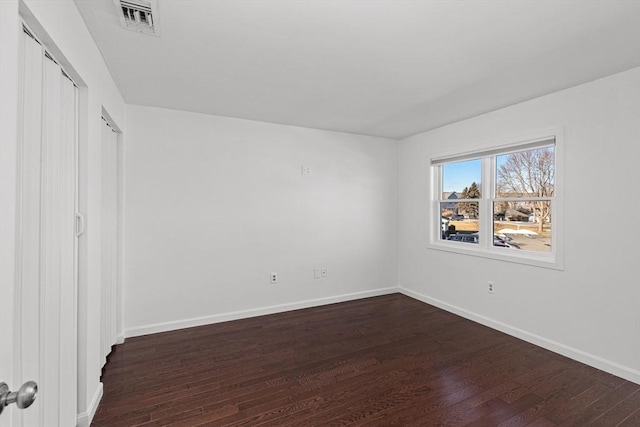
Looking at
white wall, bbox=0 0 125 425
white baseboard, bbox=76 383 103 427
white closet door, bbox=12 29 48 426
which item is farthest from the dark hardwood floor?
white closet door, bbox=12 29 48 426

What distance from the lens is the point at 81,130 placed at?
1.84 metres

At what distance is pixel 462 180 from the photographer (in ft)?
13.4

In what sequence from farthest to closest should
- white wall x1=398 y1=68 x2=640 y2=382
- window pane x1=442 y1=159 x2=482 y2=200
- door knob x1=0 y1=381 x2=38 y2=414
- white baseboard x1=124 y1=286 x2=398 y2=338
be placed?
window pane x1=442 y1=159 x2=482 y2=200 → white baseboard x1=124 y1=286 x2=398 y2=338 → white wall x1=398 y1=68 x2=640 y2=382 → door knob x1=0 y1=381 x2=38 y2=414

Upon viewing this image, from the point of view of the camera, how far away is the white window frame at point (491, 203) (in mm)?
2896

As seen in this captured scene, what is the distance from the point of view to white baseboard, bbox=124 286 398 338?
10.8 feet

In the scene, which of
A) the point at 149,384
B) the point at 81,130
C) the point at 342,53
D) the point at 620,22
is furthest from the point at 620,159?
the point at 149,384

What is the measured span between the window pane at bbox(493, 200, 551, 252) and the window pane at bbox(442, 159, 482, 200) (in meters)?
0.37

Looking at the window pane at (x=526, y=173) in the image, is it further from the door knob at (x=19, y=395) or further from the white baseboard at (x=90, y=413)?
the white baseboard at (x=90, y=413)

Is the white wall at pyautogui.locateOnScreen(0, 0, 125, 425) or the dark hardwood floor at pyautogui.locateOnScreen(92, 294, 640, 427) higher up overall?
the white wall at pyautogui.locateOnScreen(0, 0, 125, 425)

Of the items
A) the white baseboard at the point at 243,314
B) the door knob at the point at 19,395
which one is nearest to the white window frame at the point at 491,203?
the white baseboard at the point at 243,314

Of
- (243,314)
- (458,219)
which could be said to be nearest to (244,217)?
(243,314)

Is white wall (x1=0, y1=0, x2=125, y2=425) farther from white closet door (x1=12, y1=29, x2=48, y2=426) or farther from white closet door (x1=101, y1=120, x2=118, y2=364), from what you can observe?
white closet door (x1=101, y1=120, x2=118, y2=364)

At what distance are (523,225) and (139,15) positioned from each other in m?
3.85

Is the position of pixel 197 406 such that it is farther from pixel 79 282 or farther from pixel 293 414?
pixel 79 282
